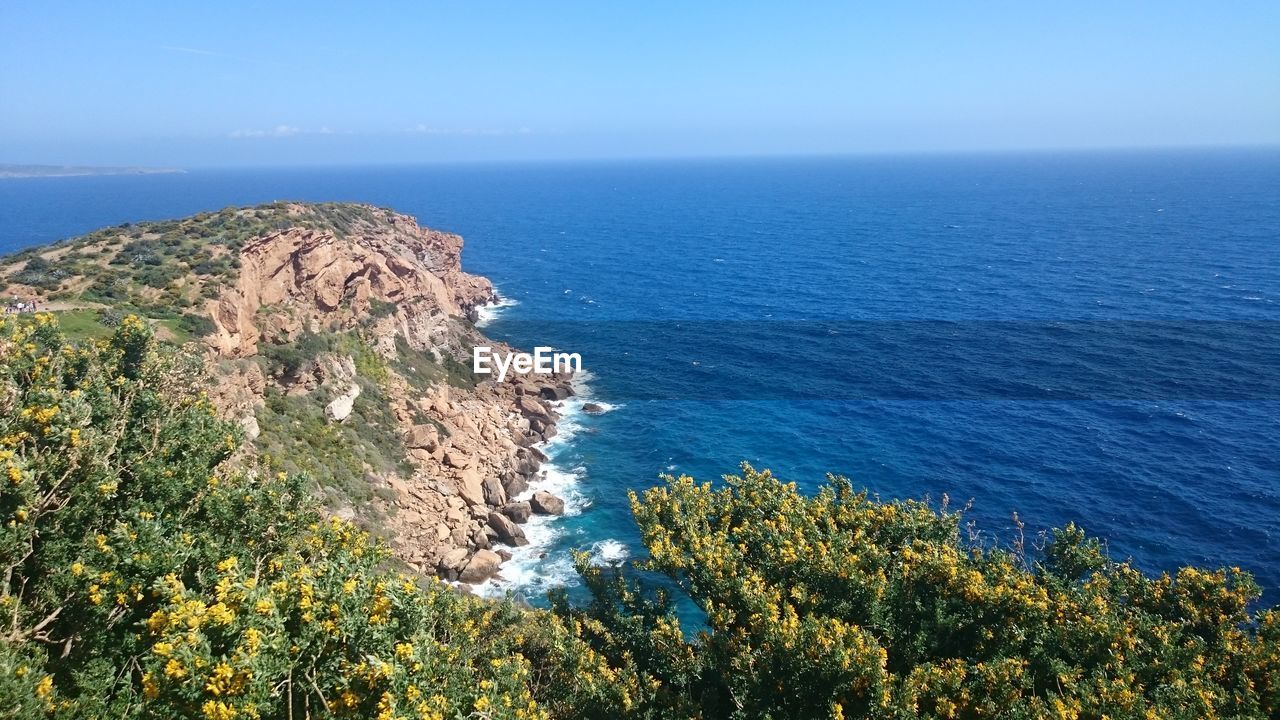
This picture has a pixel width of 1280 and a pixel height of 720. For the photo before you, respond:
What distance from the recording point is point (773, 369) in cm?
7188

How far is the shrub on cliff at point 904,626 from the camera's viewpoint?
52.1 ft

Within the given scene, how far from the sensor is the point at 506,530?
151 ft

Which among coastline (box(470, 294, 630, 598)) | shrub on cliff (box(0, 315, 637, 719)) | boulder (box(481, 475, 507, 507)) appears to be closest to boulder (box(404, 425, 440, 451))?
boulder (box(481, 475, 507, 507))

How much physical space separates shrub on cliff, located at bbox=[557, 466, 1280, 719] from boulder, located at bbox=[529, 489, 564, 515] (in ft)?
82.2

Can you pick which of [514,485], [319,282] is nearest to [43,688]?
[514,485]

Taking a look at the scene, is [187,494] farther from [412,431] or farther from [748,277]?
[748,277]

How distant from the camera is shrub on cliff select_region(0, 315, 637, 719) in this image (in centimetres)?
1105

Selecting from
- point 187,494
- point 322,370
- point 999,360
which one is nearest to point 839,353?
point 999,360

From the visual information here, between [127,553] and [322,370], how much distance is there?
35895 mm

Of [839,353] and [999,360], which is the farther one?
[839,353]

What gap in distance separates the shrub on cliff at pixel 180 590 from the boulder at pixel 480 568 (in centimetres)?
2164

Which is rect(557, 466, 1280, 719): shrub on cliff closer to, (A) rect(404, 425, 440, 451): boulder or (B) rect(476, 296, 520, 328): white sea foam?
(A) rect(404, 425, 440, 451): boulder

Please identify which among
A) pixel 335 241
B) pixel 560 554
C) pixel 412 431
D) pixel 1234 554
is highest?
pixel 335 241

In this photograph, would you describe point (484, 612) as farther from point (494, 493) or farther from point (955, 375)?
point (955, 375)
